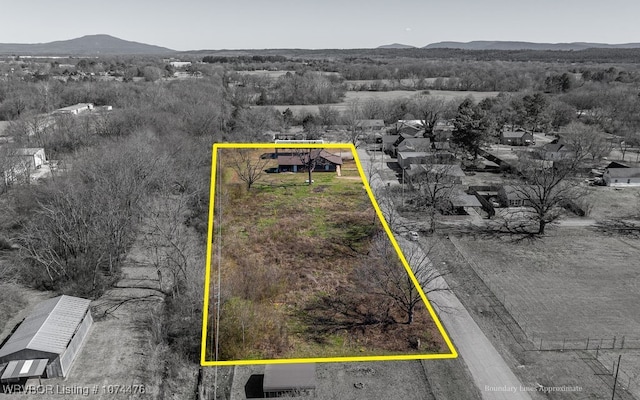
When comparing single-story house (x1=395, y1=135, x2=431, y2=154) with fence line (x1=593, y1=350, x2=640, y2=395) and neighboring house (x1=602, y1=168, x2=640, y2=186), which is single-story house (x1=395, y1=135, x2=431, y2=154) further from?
fence line (x1=593, y1=350, x2=640, y2=395)

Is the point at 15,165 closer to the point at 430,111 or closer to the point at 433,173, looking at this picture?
the point at 433,173

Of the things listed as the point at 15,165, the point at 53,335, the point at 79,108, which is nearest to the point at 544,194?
the point at 53,335

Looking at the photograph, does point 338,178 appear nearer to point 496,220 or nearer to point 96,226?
point 96,226

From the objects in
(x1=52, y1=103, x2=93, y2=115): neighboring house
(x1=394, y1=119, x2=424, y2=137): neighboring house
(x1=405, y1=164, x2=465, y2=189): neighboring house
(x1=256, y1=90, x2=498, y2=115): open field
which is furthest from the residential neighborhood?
(x1=256, y1=90, x2=498, y2=115): open field

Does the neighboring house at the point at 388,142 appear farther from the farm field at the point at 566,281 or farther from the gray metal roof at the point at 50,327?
the gray metal roof at the point at 50,327

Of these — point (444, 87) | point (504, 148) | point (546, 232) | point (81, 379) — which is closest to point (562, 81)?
point (444, 87)

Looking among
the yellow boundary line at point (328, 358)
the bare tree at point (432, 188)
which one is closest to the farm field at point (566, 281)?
the bare tree at point (432, 188)

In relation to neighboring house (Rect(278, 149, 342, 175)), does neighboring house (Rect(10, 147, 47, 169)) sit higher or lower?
lower
